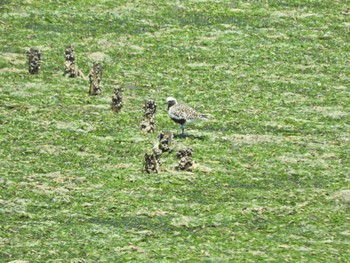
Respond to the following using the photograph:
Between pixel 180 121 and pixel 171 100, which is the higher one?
pixel 171 100

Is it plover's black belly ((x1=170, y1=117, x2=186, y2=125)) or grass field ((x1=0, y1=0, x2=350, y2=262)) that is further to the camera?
plover's black belly ((x1=170, y1=117, x2=186, y2=125))

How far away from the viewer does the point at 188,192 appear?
27.6m

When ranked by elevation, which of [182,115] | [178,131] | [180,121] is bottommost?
[178,131]

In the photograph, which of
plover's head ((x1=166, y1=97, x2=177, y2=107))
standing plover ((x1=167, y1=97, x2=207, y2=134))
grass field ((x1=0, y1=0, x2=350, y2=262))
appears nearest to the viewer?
grass field ((x1=0, y1=0, x2=350, y2=262))

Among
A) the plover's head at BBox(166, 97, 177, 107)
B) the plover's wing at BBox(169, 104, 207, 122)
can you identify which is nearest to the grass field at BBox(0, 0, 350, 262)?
the plover's wing at BBox(169, 104, 207, 122)

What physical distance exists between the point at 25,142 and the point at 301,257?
1337 centimetres

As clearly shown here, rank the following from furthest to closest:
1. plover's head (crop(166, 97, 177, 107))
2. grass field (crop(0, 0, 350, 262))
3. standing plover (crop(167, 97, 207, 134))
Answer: plover's head (crop(166, 97, 177, 107)), standing plover (crop(167, 97, 207, 134)), grass field (crop(0, 0, 350, 262))

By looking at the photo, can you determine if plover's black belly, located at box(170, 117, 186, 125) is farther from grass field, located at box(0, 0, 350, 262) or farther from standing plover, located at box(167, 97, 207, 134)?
grass field, located at box(0, 0, 350, 262)

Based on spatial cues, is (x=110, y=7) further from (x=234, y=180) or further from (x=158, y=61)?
(x=234, y=180)

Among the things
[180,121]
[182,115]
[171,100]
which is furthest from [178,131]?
A: [182,115]

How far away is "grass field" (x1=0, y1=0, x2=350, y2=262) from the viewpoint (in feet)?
78.9

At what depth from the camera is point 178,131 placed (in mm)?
34531

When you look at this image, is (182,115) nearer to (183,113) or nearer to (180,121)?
(183,113)

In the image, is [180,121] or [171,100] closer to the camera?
[180,121]
